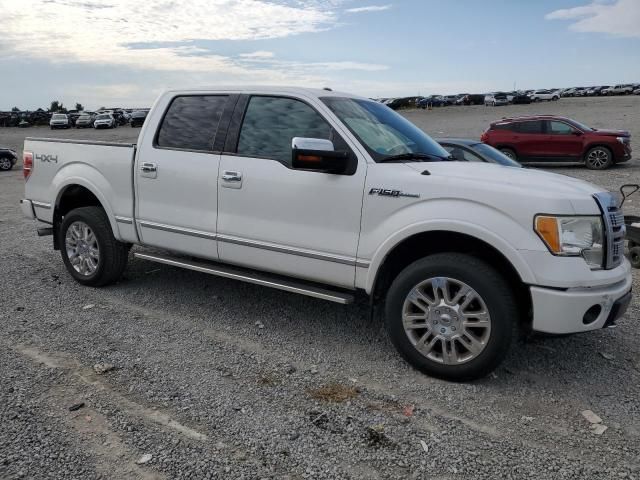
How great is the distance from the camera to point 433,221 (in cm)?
371

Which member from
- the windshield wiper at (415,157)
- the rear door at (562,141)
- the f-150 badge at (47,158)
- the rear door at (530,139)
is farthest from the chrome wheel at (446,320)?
the rear door at (530,139)

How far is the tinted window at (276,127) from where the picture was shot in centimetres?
438

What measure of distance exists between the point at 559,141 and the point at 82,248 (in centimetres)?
1543

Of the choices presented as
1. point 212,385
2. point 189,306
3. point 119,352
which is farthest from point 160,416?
point 189,306

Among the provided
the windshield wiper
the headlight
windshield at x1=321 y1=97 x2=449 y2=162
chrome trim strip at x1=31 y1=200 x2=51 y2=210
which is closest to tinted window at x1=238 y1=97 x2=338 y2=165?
windshield at x1=321 y1=97 x2=449 y2=162

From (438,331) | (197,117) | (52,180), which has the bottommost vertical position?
(438,331)

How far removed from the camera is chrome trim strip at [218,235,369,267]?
4082mm

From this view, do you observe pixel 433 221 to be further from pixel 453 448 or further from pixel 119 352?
pixel 119 352

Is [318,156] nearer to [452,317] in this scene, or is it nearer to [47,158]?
[452,317]

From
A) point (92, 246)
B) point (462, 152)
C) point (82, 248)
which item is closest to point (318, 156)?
point (92, 246)

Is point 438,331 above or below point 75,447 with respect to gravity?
above

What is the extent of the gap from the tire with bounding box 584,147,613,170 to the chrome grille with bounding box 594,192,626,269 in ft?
47.7

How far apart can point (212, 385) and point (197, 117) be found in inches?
93.6

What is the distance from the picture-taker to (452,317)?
3740 millimetres
